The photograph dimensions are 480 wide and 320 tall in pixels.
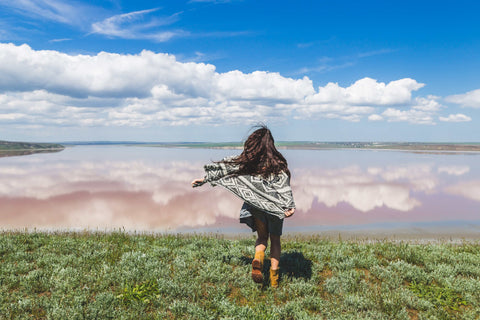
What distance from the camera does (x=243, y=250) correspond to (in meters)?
8.41

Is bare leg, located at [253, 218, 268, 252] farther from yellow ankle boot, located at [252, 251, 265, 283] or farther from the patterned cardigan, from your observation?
the patterned cardigan

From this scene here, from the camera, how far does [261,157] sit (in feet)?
20.1

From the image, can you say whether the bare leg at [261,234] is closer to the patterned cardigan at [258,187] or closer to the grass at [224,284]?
the patterned cardigan at [258,187]

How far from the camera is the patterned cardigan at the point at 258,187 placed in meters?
5.97

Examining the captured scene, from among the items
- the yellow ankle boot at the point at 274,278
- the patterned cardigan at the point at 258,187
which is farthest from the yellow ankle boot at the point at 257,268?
the patterned cardigan at the point at 258,187

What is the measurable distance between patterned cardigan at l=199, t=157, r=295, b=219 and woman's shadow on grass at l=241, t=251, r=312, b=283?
1.92 metres

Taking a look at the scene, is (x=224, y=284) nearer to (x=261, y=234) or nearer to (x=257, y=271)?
(x=257, y=271)

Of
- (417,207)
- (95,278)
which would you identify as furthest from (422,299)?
(417,207)

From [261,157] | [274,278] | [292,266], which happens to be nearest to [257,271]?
[274,278]

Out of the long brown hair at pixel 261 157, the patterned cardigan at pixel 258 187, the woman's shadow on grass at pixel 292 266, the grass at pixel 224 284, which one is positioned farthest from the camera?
the woman's shadow on grass at pixel 292 266

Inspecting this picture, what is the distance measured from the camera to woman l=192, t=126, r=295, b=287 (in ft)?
19.7

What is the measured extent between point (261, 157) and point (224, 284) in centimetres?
283

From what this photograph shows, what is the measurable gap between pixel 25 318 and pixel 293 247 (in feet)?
22.4

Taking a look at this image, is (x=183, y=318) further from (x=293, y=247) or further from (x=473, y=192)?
(x=473, y=192)
